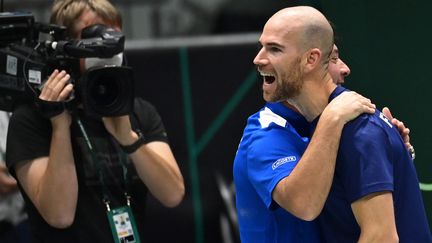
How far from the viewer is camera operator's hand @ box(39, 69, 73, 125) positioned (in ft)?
10.8

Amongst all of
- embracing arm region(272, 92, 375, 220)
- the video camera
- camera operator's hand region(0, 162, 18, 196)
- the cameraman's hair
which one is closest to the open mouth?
embracing arm region(272, 92, 375, 220)

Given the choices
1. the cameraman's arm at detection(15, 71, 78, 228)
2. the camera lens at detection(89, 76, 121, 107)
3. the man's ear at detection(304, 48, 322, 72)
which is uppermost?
the man's ear at detection(304, 48, 322, 72)

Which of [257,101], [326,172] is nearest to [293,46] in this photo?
[326,172]

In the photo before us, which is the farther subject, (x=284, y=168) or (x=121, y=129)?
(x=121, y=129)

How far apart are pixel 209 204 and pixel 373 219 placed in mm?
2413

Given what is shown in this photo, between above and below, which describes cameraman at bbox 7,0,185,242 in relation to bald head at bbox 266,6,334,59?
below

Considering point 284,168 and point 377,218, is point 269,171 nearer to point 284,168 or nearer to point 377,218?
Result: point 284,168

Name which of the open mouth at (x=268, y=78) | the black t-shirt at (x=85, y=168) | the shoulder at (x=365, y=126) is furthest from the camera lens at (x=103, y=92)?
the shoulder at (x=365, y=126)

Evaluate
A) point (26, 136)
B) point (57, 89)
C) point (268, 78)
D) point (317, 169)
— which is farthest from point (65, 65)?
point (317, 169)

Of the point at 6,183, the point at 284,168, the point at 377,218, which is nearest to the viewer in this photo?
the point at 377,218

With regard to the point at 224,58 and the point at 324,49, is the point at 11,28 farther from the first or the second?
the point at 224,58

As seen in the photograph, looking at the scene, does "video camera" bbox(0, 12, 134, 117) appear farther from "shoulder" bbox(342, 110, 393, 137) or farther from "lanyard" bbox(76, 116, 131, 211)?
"shoulder" bbox(342, 110, 393, 137)

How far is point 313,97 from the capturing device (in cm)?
275

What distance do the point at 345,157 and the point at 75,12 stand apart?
1.30 meters
